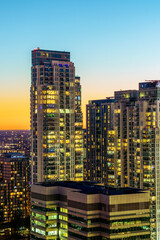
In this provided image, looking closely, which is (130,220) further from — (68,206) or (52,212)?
(52,212)

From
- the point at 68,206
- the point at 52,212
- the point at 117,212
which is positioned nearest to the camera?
the point at 117,212

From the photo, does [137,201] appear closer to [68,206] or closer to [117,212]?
[117,212]

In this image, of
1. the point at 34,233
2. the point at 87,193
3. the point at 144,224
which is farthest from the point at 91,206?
the point at 34,233

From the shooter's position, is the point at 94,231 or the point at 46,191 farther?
the point at 46,191

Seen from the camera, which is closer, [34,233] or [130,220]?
[130,220]

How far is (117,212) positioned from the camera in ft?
492

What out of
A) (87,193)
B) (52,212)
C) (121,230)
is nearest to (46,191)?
(52,212)

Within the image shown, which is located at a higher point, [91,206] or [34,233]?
[91,206]

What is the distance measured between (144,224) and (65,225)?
91.8ft

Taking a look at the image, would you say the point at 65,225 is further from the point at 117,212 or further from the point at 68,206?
the point at 117,212

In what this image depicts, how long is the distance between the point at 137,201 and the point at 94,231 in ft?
49.7

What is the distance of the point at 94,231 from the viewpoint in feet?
500

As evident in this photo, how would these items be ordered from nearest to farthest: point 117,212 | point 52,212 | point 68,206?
point 117,212 → point 68,206 → point 52,212

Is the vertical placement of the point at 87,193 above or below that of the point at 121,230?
above
